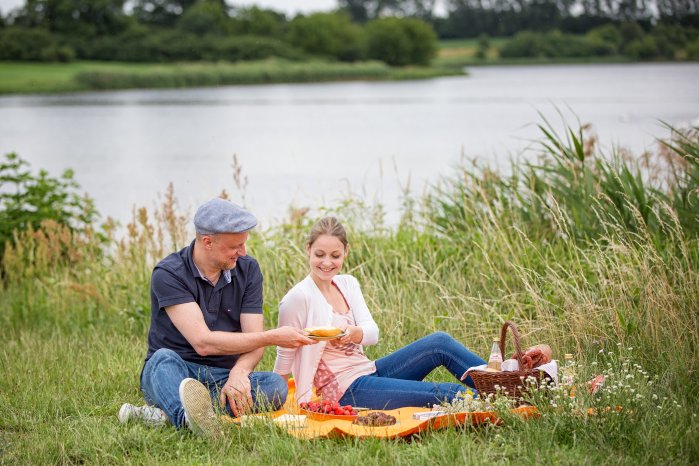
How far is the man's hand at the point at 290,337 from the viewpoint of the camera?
160 inches

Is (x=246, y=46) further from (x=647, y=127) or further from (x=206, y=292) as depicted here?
(x=206, y=292)

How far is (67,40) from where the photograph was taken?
59.2m

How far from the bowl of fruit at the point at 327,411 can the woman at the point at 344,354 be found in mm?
165

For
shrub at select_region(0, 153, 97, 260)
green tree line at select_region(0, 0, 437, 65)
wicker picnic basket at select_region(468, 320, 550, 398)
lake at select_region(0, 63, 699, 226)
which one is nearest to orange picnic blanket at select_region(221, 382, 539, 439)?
wicker picnic basket at select_region(468, 320, 550, 398)

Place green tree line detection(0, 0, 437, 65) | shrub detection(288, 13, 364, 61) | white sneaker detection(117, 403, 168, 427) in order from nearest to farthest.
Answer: white sneaker detection(117, 403, 168, 427), green tree line detection(0, 0, 437, 65), shrub detection(288, 13, 364, 61)

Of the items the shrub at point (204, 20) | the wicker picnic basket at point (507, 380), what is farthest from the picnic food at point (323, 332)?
the shrub at point (204, 20)

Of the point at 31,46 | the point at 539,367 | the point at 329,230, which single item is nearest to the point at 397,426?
the point at 539,367

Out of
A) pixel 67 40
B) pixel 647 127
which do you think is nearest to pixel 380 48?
pixel 67 40

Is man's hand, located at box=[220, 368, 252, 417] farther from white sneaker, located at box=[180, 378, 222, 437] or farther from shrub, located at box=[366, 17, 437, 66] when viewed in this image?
shrub, located at box=[366, 17, 437, 66]

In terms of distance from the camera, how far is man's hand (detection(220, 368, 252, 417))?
4.15 meters

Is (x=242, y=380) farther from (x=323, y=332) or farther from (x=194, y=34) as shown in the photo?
(x=194, y=34)

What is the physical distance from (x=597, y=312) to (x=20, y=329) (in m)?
4.22

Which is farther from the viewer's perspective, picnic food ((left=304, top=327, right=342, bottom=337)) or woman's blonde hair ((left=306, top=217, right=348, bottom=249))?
woman's blonde hair ((left=306, top=217, right=348, bottom=249))

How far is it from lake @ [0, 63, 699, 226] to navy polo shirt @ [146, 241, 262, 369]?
2.82 metres
